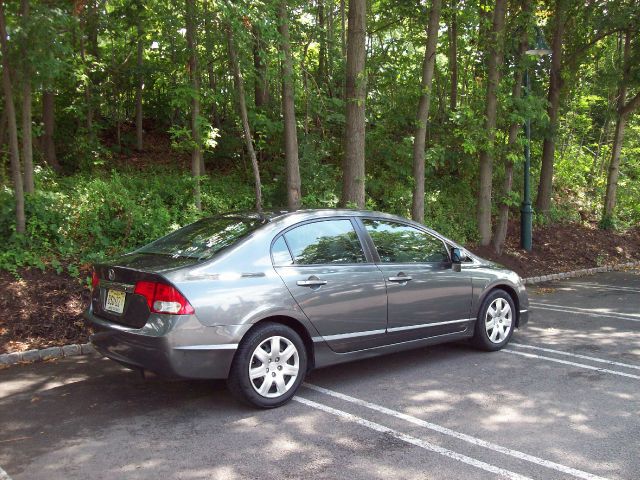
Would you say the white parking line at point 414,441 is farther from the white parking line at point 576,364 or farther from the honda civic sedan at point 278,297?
the white parking line at point 576,364

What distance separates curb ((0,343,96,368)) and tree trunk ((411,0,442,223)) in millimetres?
7342

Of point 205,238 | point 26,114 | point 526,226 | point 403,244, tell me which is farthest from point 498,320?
point 526,226

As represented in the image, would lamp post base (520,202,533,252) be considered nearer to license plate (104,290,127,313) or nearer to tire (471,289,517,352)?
tire (471,289,517,352)

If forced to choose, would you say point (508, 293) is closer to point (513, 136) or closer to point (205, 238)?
point (205, 238)

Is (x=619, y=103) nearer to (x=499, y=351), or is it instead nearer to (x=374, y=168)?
(x=374, y=168)

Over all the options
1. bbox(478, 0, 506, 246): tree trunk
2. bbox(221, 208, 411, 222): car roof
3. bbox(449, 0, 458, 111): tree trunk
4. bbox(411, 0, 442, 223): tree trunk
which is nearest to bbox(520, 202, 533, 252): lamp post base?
bbox(478, 0, 506, 246): tree trunk

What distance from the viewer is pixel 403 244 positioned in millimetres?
5953

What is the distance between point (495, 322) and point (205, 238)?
3500 mm

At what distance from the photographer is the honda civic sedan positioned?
441 cm

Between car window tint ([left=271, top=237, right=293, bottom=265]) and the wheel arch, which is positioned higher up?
car window tint ([left=271, top=237, right=293, bottom=265])

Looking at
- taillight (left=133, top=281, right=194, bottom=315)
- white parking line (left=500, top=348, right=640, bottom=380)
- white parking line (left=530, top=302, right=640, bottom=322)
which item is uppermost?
taillight (left=133, top=281, right=194, bottom=315)

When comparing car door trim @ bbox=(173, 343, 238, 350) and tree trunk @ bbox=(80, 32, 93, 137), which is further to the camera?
tree trunk @ bbox=(80, 32, 93, 137)

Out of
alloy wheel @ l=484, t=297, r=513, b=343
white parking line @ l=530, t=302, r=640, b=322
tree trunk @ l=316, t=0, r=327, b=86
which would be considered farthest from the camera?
tree trunk @ l=316, t=0, r=327, b=86

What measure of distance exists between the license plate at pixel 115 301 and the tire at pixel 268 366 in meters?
1.03
